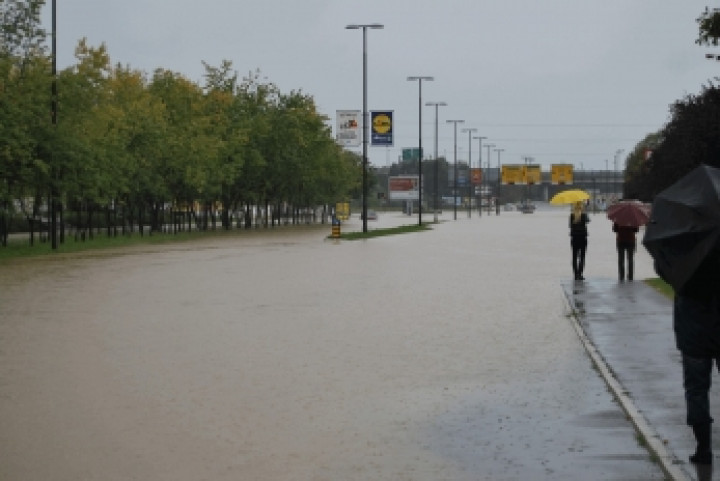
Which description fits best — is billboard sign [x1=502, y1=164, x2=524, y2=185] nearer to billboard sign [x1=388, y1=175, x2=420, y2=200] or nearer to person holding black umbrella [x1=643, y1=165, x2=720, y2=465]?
billboard sign [x1=388, y1=175, x2=420, y2=200]

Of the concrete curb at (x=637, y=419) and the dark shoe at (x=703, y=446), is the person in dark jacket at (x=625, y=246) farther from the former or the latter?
the dark shoe at (x=703, y=446)

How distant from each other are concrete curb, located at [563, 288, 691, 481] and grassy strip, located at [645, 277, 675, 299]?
262 inches

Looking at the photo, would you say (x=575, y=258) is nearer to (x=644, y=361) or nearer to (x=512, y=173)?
(x=644, y=361)

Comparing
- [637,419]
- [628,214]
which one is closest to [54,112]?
[628,214]

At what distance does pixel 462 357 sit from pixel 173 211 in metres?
63.7

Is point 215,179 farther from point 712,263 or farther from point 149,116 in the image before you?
point 712,263

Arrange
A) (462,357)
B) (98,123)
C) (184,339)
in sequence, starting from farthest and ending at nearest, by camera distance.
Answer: (98,123) < (184,339) < (462,357)

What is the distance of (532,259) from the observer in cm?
3688

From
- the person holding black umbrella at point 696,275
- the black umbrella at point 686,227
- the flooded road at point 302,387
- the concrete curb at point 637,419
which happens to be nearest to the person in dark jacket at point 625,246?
the flooded road at point 302,387

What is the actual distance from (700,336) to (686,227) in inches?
29.2

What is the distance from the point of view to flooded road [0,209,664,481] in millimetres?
8422

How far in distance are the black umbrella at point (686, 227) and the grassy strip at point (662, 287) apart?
1278 centimetres

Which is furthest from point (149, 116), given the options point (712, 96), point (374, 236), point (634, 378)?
point (634, 378)

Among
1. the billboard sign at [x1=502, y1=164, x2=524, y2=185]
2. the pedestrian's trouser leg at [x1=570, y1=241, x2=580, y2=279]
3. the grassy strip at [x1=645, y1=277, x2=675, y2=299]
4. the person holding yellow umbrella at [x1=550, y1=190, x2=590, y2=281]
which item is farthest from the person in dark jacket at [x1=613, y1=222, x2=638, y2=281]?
the billboard sign at [x1=502, y1=164, x2=524, y2=185]
